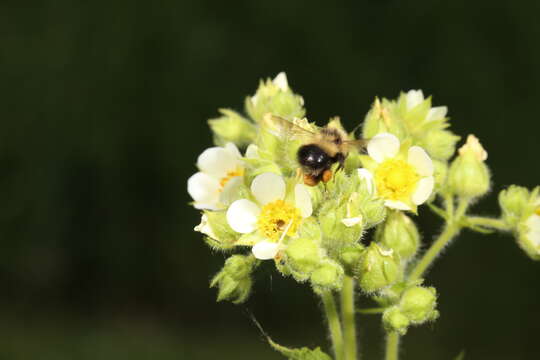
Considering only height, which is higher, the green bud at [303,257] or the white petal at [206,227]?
the white petal at [206,227]

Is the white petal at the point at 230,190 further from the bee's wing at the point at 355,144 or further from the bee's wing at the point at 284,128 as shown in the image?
the bee's wing at the point at 355,144

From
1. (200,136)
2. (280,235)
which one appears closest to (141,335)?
(200,136)

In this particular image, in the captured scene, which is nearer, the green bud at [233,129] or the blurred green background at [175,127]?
the green bud at [233,129]

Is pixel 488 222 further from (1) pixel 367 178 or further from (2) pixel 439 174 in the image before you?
(1) pixel 367 178

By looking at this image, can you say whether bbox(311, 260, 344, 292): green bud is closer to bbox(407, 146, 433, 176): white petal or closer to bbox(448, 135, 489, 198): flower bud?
bbox(407, 146, 433, 176): white petal

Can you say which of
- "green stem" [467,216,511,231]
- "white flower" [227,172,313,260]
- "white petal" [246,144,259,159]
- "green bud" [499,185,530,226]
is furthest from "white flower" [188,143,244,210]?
"green bud" [499,185,530,226]

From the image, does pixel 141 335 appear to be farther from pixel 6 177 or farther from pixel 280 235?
pixel 280 235

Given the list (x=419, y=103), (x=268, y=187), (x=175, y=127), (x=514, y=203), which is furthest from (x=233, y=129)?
(x=175, y=127)

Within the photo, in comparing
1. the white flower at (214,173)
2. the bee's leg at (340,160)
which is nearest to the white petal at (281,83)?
the white flower at (214,173)
